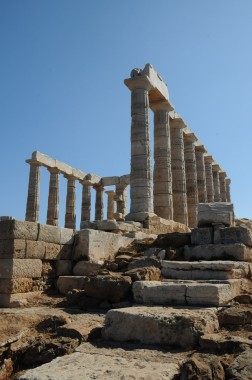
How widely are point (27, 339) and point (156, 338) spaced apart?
73.0 inches

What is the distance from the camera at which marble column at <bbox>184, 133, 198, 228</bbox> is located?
989 inches

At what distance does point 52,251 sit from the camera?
9.17 metres

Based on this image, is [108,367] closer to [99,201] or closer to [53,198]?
[53,198]

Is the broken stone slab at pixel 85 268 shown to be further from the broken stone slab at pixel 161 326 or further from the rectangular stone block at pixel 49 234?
the broken stone slab at pixel 161 326

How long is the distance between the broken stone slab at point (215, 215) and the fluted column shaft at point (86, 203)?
967 inches

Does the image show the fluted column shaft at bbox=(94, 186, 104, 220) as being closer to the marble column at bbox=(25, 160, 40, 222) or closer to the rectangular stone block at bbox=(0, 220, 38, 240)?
the marble column at bbox=(25, 160, 40, 222)

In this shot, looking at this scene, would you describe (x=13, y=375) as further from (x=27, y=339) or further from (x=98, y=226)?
(x=98, y=226)

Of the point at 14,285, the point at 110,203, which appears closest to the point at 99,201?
the point at 110,203

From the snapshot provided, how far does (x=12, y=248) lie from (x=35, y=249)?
2.28 ft

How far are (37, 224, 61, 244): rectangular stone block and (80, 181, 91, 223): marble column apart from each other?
80.2 ft

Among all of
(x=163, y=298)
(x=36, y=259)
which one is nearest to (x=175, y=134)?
(x=36, y=259)

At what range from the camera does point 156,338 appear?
4312 mm

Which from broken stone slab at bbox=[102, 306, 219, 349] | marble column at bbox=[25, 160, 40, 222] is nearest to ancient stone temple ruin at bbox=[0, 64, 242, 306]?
marble column at bbox=[25, 160, 40, 222]

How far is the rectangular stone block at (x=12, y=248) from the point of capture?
8109 mm
